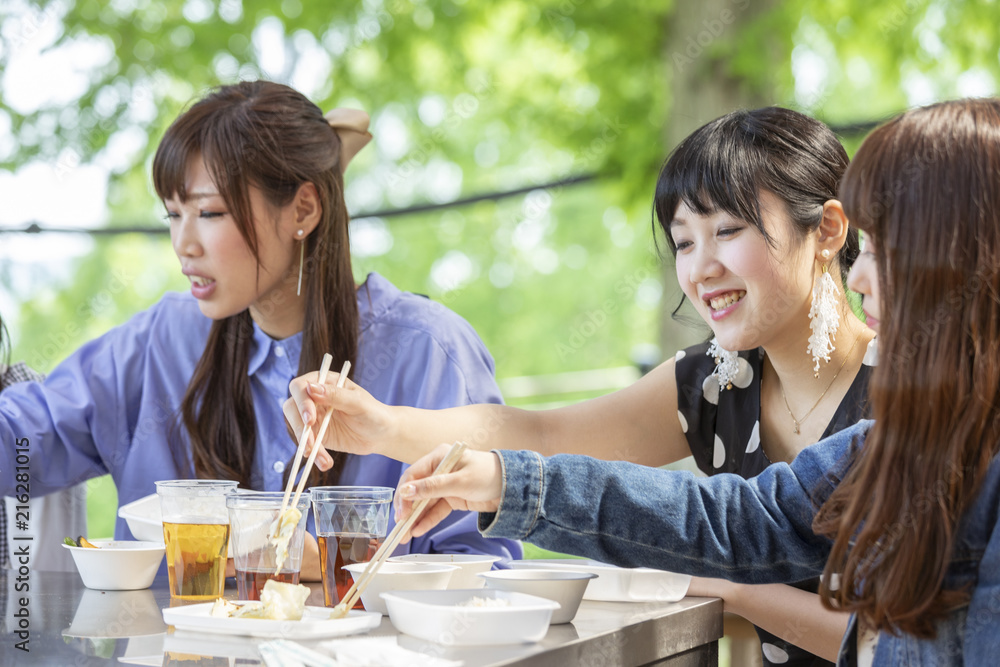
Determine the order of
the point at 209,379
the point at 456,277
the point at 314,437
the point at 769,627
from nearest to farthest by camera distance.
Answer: the point at 769,627
the point at 314,437
the point at 209,379
the point at 456,277

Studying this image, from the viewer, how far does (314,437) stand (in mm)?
1649

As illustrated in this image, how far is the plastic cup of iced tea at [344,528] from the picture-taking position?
1282 millimetres

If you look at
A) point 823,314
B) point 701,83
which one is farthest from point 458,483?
point 701,83

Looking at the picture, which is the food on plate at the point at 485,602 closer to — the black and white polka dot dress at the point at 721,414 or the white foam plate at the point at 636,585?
the white foam plate at the point at 636,585

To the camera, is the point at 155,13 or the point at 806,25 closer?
the point at 806,25

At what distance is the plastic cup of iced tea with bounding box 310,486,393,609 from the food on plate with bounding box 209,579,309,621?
11 cm

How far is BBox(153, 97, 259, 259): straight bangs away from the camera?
1985 millimetres

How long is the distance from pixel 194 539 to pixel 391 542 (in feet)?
1.20

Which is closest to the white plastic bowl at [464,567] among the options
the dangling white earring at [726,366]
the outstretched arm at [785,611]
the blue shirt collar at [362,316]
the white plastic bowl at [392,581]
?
the white plastic bowl at [392,581]

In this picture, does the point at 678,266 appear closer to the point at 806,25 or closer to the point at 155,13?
the point at 806,25

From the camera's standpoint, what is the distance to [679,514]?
124 centimetres

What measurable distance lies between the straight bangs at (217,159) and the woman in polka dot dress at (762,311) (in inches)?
21.2

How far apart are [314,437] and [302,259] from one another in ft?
2.05

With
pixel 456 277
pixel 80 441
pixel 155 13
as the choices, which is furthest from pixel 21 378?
pixel 456 277
